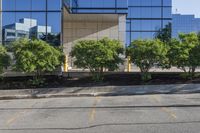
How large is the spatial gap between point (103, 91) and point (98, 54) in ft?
A: 9.50

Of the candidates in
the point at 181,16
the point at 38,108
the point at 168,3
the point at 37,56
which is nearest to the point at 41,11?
the point at 37,56

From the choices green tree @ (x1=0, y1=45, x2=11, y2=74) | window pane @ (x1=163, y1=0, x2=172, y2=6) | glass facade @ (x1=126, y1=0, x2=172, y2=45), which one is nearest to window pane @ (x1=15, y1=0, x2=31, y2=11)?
green tree @ (x1=0, y1=45, x2=11, y2=74)

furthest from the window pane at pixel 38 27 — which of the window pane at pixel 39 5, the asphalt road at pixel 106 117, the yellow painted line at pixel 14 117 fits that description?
the yellow painted line at pixel 14 117

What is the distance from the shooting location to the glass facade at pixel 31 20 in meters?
38.6

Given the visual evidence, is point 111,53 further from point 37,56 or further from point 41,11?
point 41,11

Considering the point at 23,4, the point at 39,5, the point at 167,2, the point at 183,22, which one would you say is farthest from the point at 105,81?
the point at 183,22

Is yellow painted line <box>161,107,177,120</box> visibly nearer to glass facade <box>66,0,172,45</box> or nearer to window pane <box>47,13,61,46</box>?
window pane <box>47,13,61,46</box>

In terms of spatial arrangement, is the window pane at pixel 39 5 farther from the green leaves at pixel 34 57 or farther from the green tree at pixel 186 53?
the green tree at pixel 186 53

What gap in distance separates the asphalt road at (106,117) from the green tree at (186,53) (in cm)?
682

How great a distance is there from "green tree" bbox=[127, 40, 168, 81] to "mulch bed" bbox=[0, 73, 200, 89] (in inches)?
36.1

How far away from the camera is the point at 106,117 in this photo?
1717 cm

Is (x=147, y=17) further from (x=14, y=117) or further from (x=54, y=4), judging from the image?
(x=14, y=117)

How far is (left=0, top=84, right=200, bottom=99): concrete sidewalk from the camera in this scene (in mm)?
27906

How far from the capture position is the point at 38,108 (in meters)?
21.3
